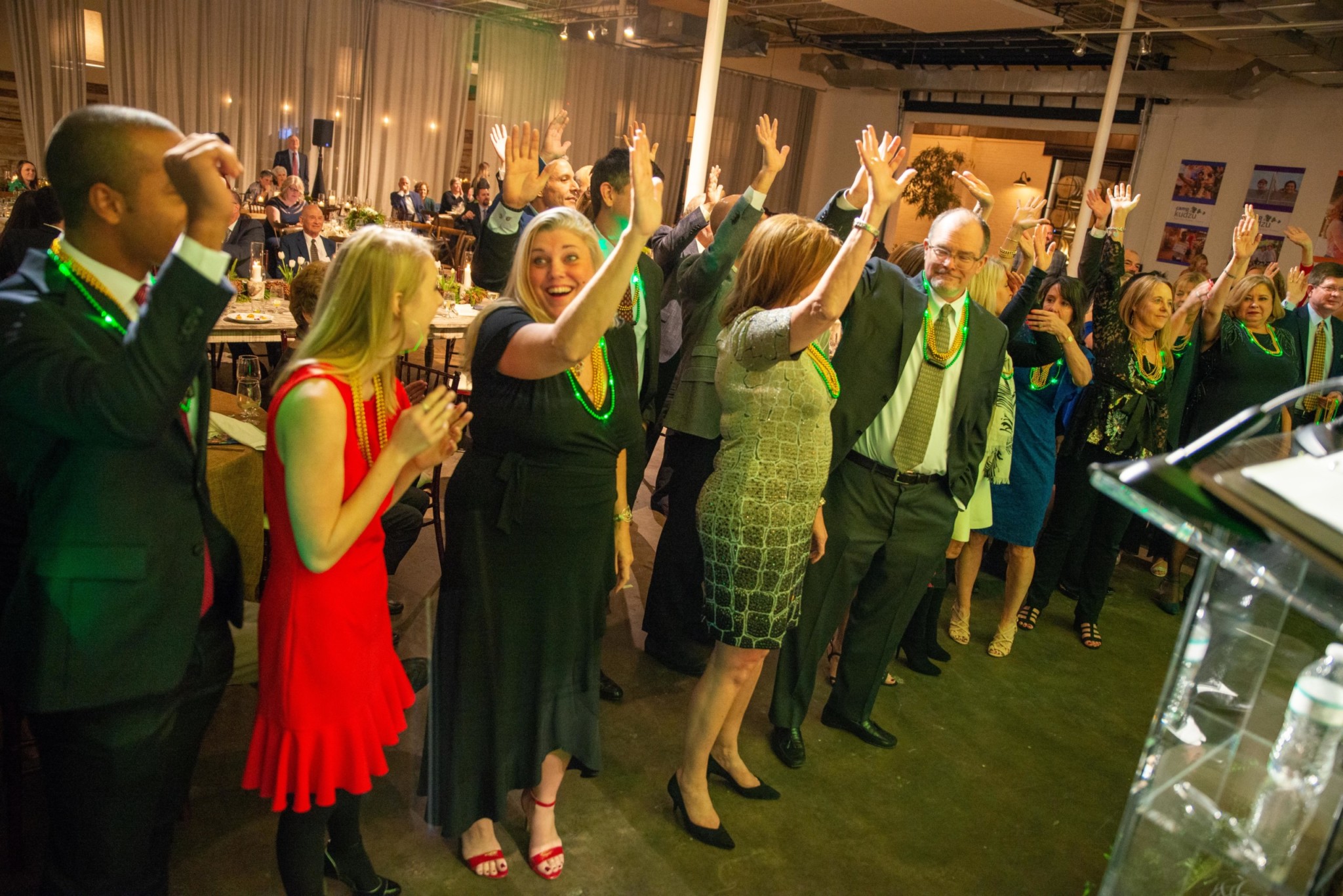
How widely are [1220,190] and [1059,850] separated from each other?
35.6 feet

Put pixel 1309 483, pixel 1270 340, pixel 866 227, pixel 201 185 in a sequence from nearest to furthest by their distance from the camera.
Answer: pixel 1309 483, pixel 201 185, pixel 866 227, pixel 1270 340

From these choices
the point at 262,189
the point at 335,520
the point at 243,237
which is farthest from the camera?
the point at 262,189

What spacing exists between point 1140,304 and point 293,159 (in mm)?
11501

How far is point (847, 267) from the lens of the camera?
195 cm

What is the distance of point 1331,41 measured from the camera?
28.6 ft

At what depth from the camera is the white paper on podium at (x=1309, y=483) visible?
963 mm

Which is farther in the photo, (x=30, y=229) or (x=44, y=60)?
(x=44, y=60)

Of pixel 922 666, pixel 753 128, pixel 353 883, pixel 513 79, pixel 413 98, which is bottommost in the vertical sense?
pixel 922 666

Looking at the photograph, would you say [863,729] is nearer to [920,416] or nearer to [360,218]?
[920,416]

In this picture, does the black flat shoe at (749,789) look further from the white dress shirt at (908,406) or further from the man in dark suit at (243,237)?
the man in dark suit at (243,237)

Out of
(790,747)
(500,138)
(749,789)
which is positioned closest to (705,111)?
(500,138)

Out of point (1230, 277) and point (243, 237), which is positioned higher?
point (1230, 277)

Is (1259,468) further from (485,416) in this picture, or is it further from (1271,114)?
(1271,114)

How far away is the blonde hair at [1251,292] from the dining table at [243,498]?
14.4 ft
